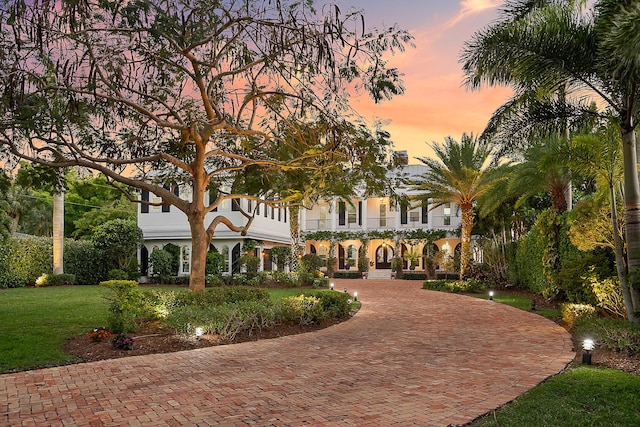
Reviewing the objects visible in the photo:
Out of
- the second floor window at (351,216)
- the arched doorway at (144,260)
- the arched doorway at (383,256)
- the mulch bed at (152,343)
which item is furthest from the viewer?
the arched doorway at (383,256)

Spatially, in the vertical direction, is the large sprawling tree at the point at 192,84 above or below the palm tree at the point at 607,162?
above

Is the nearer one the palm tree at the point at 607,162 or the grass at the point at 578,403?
the grass at the point at 578,403

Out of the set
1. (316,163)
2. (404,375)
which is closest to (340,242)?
(316,163)

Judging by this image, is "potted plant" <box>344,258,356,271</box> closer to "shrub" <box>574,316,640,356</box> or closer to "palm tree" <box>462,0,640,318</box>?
"palm tree" <box>462,0,640,318</box>

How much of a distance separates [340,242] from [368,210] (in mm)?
3626

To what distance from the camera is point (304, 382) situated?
713 cm

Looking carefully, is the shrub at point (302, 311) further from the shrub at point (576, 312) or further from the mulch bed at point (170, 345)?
Answer: the shrub at point (576, 312)

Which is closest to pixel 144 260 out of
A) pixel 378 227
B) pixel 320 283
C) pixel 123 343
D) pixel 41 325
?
pixel 320 283

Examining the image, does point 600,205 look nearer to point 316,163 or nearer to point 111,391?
point 316,163

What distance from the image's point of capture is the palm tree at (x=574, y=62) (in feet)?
33.3

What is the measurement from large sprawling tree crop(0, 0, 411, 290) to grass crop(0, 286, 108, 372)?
3.17m

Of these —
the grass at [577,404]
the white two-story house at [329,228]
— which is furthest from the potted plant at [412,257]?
the grass at [577,404]

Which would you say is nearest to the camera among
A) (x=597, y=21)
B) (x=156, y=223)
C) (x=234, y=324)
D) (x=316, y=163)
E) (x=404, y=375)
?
(x=404, y=375)

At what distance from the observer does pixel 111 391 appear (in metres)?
6.61
